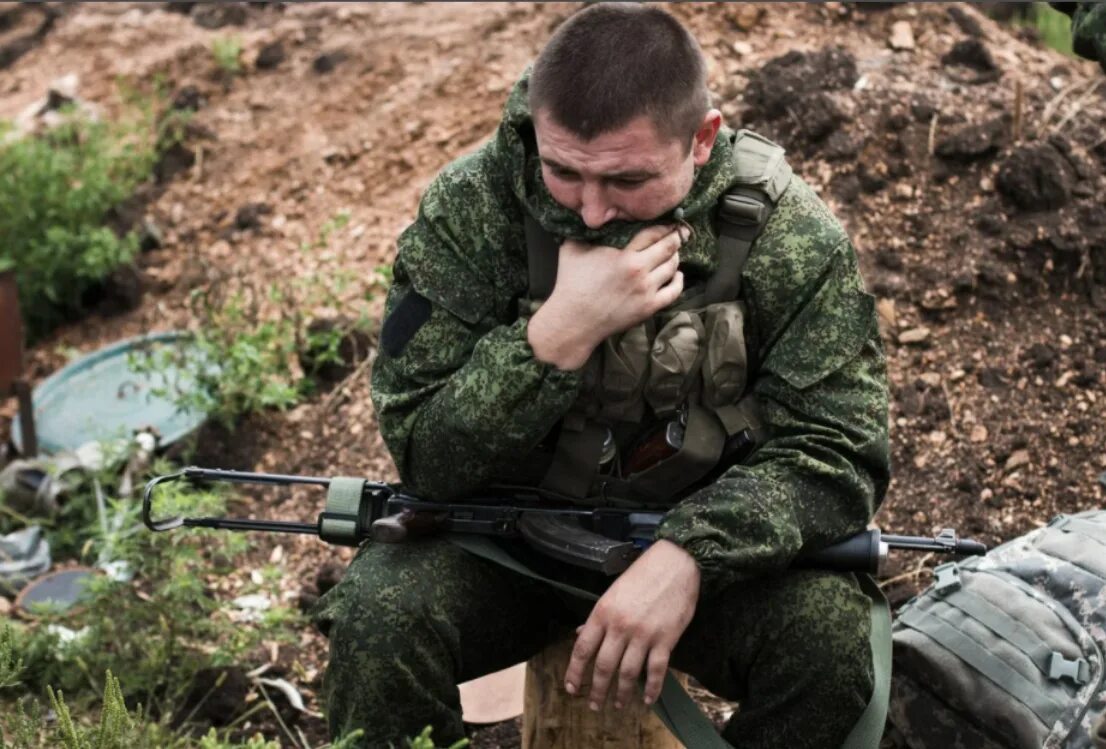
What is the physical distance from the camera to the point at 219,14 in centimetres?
783

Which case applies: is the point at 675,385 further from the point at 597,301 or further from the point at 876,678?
the point at 876,678

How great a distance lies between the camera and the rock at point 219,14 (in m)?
7.75

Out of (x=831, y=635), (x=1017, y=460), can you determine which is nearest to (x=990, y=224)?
(x=1017, y=460)

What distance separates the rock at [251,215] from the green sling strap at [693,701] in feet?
11.5

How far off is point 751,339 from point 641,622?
64 cm

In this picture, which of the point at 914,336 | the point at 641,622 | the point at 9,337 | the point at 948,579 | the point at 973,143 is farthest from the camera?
the point at 9,337

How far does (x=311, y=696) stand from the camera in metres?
4.27

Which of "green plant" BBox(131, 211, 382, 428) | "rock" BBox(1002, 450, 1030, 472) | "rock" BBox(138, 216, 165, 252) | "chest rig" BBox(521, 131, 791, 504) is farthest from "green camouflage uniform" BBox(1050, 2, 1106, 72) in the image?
"rock" BBox(138, 216, 165, 252)

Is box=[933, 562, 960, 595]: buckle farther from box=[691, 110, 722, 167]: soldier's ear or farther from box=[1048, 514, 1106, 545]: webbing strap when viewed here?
box=[691, 110, 722, 167]: soldier's ear

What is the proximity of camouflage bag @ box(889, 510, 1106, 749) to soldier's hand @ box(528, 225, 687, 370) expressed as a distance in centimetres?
103

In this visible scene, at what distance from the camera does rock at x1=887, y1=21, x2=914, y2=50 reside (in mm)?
5707

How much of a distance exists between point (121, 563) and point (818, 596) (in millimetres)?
2311

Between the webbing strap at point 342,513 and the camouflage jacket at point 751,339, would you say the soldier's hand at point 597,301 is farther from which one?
the webbing strap at point 342,513

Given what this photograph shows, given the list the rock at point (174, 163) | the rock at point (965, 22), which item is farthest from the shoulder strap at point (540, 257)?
the rock at point (174, 163)
